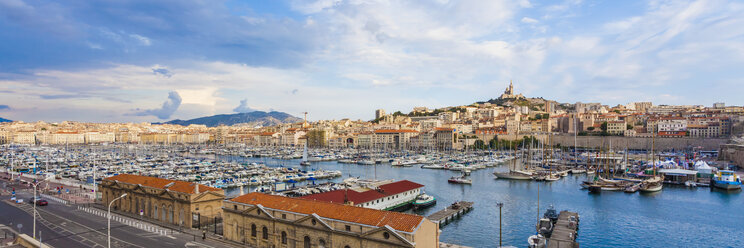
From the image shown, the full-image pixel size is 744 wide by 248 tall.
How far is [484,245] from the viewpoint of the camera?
63.4 ft

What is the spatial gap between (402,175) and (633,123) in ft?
244

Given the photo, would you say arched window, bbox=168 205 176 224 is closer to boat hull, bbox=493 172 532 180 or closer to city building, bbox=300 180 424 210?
city building, bbox=300 180 424 210

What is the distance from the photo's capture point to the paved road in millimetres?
15711

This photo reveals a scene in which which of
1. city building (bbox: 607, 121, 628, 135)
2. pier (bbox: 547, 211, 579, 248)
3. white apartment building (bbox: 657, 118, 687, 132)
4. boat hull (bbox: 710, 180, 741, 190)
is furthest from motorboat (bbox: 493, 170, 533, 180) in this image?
white apartment building (bbox: 657, 118, 687, 132)

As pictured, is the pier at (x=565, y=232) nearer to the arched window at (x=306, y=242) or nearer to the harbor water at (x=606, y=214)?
the harbor water at (x=606, y=214)

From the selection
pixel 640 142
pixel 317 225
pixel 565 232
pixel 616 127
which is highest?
pixel 616 127

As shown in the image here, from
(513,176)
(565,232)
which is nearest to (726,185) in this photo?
(513,176)

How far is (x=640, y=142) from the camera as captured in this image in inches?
3027

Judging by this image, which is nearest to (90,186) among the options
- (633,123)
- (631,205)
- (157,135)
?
(631,205)

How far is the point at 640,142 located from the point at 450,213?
69295 mm

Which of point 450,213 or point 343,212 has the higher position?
point 343,212

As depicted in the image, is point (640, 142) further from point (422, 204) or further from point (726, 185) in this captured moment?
point (422, 204)

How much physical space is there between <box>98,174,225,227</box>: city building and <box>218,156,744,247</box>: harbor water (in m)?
10.9

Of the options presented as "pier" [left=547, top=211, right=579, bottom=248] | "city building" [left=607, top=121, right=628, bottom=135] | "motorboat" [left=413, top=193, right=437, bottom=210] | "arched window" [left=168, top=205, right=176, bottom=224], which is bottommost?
"motorboat" [left=413, top=193, right=437, bottom=210]
